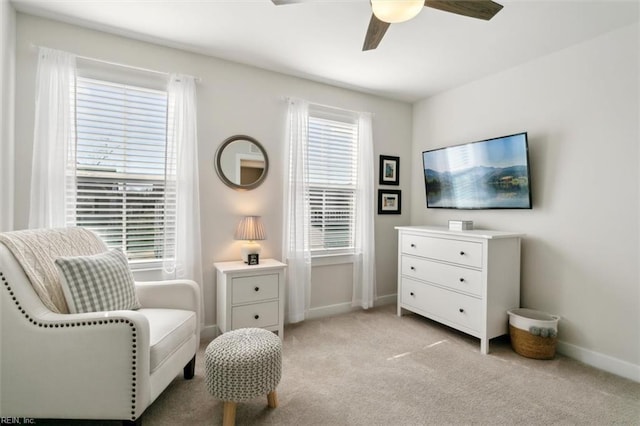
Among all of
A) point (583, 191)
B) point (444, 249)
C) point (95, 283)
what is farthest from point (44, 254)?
point (583, 191)

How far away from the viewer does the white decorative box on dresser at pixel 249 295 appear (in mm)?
2504

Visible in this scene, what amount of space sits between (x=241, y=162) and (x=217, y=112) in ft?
1.68

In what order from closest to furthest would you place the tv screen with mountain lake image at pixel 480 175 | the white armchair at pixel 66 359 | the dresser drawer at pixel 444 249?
the white armchair at pixel 66 359
the dresser drawer at pixel 444 249
the tv screen with mountain lake image at pixel 480 175

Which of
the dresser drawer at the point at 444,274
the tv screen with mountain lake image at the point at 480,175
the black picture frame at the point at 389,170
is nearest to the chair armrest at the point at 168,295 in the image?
the dresser drawer at the point at 444,274

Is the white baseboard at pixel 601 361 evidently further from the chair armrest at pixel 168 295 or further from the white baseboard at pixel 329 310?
the chair armrest at pixel 168 295

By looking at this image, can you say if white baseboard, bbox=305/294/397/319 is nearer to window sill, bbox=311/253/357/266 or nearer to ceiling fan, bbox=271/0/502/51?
window sill, bbox=311/253/357/266

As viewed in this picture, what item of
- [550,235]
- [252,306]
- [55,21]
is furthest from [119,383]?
[550,235]

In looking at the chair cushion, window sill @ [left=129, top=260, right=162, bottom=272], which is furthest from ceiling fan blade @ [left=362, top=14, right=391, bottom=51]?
window sill @ [left=129, top=260, right=162, bottom=272]

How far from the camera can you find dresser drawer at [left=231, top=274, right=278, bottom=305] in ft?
8.27

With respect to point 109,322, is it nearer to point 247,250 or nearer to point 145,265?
point 145,265

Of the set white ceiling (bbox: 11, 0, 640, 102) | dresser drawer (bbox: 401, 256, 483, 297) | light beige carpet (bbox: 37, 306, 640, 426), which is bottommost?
light beige carpet (bbox: 37, 306, 640, 426)

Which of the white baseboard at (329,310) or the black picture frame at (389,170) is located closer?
the white baseboard at (329,310)

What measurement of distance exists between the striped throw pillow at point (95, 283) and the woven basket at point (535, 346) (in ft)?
Result: 9.72

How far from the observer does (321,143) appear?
11.0 feet
